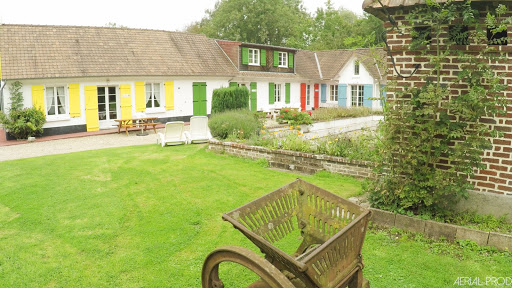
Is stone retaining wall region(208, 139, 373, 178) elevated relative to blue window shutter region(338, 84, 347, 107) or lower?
lower

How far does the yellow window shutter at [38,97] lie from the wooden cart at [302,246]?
16.5 metres

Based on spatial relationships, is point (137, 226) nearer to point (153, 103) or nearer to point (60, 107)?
point (60, 107)

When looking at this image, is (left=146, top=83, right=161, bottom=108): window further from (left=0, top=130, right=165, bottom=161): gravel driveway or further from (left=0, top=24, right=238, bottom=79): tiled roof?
(left=0, top=130, right=165, bottom=161): gravel driveway

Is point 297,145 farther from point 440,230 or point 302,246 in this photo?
point 302,246

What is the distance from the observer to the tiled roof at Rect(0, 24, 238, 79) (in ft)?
58.5

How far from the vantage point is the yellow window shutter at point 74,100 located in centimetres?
1845

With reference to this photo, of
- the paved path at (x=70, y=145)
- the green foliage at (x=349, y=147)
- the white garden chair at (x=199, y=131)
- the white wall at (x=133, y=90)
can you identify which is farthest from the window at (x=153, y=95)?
the green foliage at (x=349, y=147)

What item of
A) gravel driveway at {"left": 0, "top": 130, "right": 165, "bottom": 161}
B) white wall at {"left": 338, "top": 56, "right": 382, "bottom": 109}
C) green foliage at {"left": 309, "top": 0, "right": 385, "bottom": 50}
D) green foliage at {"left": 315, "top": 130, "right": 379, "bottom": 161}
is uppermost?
green foliage at {"left": 309, "top": 0, "right": 385, "bottom": 50}

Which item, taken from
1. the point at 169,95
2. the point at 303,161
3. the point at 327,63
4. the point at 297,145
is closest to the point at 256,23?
the point at 327,63

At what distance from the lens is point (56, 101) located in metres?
18.3

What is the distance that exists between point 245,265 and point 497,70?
4479 millimetres

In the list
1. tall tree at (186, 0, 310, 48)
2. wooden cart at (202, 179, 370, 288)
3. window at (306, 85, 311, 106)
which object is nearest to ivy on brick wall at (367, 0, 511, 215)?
wooden cart at (202, 179, 370, 288)

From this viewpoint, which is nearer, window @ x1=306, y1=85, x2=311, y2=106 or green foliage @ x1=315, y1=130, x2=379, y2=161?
green foliage @ x1=315, y1=130, x2=379, y2=161

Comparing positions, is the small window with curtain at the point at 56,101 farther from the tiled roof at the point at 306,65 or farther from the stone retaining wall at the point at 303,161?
the tiled roof at the point at 306,65
